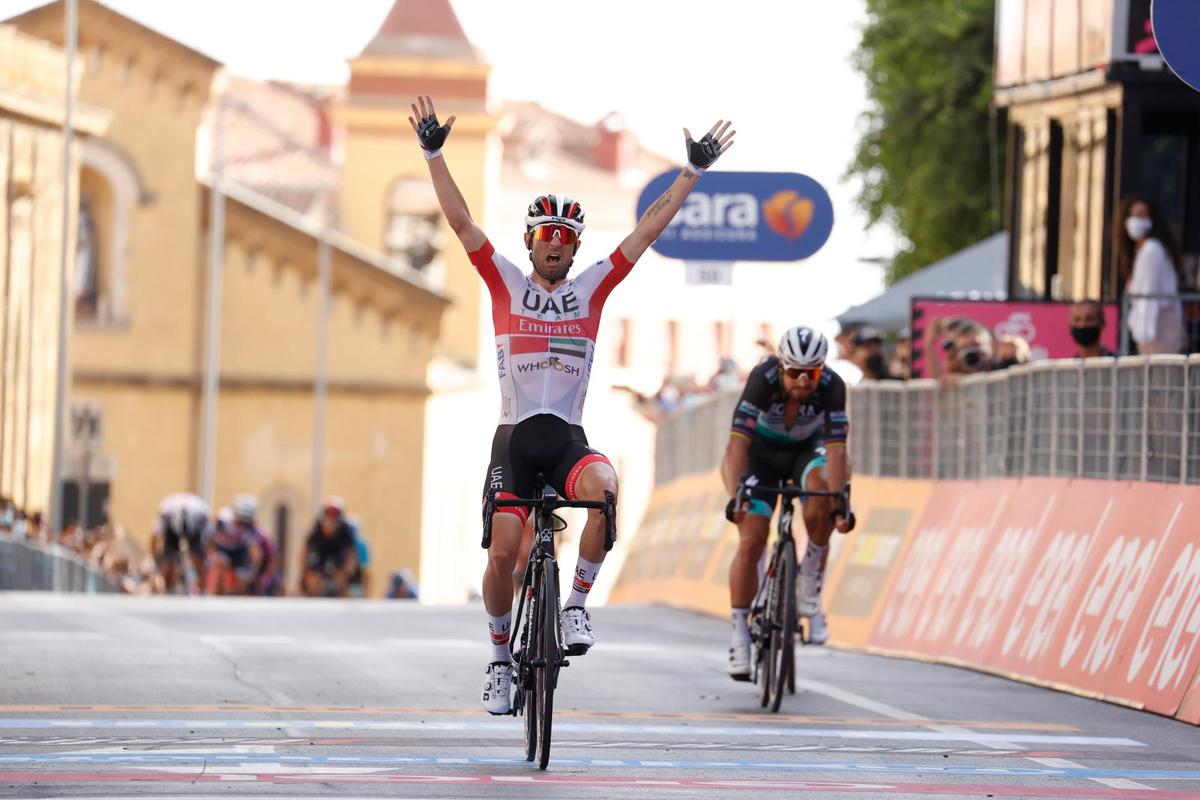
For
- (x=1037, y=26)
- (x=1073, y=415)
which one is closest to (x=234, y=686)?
(x=1073, y=415)

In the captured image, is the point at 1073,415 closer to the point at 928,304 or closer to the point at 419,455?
the point at 928,304

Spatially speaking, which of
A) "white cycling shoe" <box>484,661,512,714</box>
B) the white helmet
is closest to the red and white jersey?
"white cycling shoe" <box>484,661,512,714</box>

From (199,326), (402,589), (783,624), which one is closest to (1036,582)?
(783,624)

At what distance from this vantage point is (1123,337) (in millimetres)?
22438

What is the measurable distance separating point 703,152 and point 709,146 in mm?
55

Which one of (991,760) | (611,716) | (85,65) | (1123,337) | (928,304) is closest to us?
(991,760)

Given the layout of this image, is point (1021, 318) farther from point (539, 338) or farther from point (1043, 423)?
point (539, 338)

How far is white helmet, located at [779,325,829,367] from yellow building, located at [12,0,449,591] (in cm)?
6380

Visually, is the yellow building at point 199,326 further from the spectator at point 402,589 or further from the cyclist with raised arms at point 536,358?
the cyclist with raised arms at point 536,358

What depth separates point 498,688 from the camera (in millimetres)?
11766

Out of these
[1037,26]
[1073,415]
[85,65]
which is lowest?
[1073,415]

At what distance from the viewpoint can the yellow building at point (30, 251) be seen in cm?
6184

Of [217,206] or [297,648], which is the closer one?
[297,648]

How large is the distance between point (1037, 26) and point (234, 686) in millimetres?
16447
